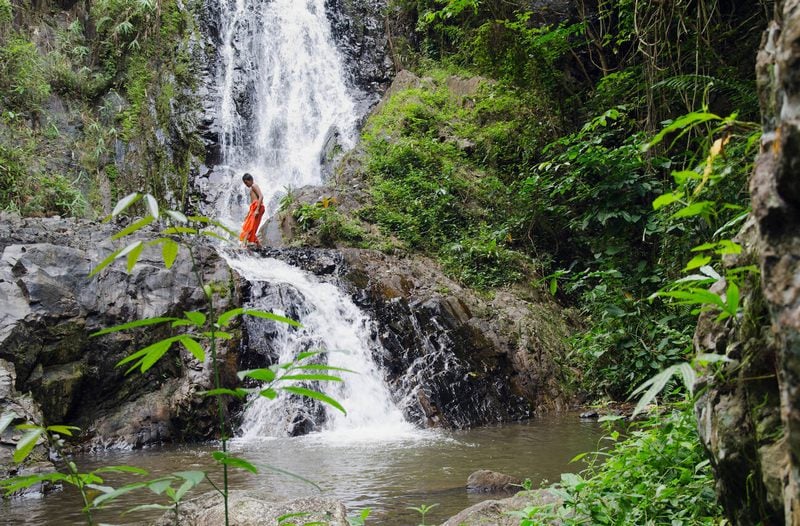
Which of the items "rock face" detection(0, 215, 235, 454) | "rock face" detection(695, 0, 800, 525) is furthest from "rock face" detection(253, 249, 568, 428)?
"rock face" detection(695, 0, 800, 525)

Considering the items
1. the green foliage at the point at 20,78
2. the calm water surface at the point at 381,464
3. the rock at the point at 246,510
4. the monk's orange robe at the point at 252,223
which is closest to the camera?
the rock at the point at 246,510

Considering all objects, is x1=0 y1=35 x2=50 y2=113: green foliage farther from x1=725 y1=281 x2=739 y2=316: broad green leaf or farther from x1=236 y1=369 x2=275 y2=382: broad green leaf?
x1=725 y1=281 x2=739 y2=316: broad green leaf

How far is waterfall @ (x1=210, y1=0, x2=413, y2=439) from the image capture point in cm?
934

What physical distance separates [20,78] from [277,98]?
6.34 m

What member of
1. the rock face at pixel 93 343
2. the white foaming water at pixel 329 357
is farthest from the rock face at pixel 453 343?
the rock face at pixel 93 343

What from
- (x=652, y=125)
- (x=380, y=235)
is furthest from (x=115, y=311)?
(x=652, y=125)

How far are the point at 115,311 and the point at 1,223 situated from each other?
2.64 metres

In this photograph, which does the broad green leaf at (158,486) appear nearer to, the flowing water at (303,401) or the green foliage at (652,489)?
the flowing water at (303,401)

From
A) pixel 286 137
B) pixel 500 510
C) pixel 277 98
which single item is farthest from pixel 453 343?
pixel 277 98

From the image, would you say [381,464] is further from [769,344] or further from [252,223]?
[252,223]

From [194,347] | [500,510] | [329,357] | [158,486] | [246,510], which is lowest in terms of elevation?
[500,510]

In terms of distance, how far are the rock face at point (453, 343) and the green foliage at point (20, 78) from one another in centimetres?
951

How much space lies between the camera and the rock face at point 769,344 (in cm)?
113

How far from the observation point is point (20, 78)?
49.6ft
